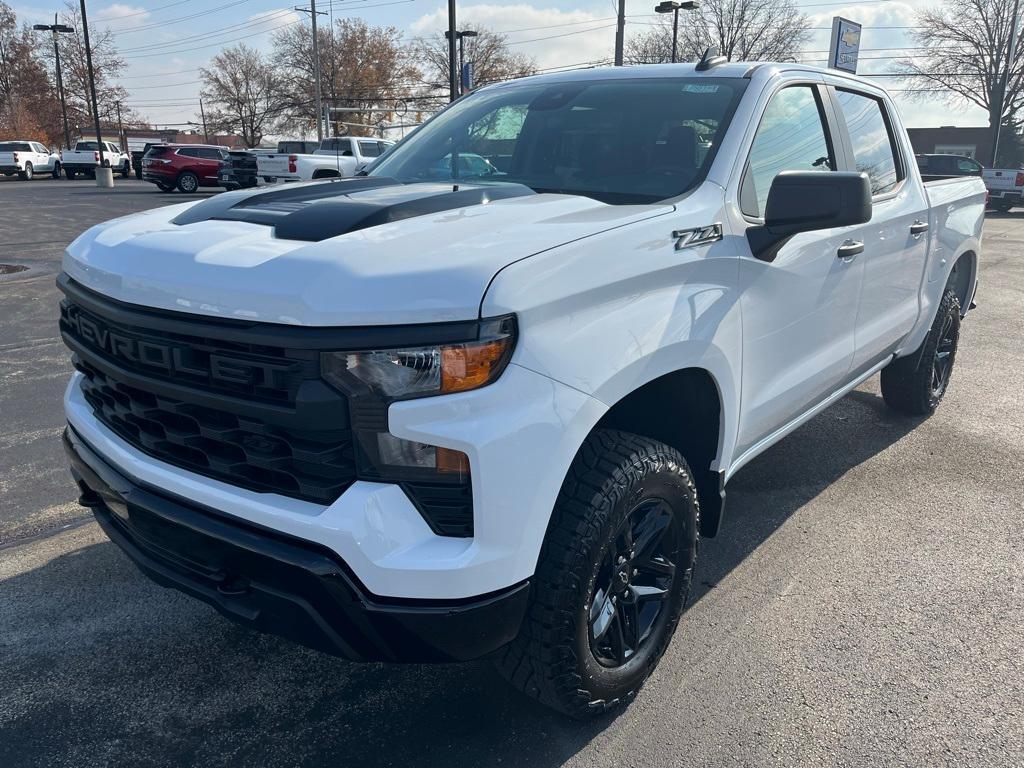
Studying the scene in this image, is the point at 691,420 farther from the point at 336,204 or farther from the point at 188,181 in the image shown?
the point at 188,181

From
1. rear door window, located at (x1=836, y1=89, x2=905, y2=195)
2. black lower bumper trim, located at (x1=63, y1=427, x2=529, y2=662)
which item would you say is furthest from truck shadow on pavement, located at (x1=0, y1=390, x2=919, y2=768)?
rear door window, located at (x1=836, y1=89, x2=905, y2=195)

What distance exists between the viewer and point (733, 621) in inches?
116

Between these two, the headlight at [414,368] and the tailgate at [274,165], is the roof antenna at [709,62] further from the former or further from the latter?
the tailgate at [274,165]

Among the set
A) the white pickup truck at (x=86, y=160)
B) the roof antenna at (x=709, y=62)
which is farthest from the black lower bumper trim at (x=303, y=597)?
the white pickup truck at (x=86, y=160)

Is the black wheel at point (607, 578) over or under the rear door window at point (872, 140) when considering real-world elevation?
under

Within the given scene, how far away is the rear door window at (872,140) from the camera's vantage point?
144 inches

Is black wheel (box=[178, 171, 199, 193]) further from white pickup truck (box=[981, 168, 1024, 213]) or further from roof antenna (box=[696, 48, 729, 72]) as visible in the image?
roof antenna (box=[696, 48, 729, 72])

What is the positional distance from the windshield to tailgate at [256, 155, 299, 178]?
22.2m

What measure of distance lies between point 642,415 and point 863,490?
2057 millimetres

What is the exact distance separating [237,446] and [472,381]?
24.6 inches

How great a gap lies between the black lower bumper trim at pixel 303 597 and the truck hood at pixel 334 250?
528mm

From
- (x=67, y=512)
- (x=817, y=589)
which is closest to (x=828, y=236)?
(x=817, y=589)

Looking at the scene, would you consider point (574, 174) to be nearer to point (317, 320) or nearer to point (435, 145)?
point (435, 145)

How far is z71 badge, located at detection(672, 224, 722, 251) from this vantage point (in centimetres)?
234
